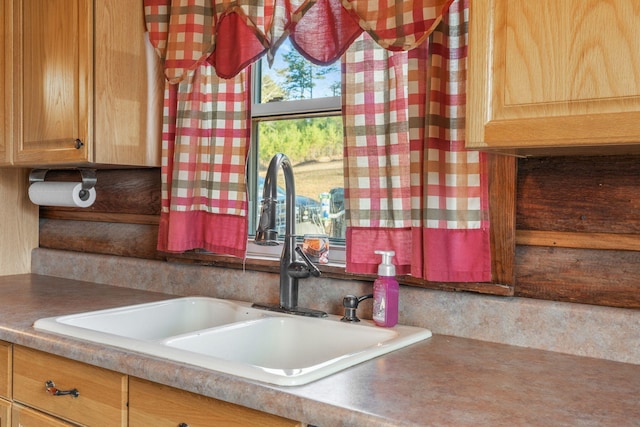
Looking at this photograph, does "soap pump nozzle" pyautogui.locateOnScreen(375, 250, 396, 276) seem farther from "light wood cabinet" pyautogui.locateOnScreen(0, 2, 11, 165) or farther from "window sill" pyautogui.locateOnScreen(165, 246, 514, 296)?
"light wood cabinet" pyautogui.locateOnScreen(0, 2, 11, 165)

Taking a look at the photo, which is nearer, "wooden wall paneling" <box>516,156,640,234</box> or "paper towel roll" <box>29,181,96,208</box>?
"wooden wall paneling" <box>516,156,640,234</box>

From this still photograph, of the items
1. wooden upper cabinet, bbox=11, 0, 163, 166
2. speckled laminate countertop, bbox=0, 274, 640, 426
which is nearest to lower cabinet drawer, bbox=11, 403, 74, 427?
speckled laminate countertop, bbox=0, 274, 640, 426

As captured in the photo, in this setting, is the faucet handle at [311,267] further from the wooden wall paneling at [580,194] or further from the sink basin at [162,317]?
the wooden wall paneling at [580,194]

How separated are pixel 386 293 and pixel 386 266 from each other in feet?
0.22

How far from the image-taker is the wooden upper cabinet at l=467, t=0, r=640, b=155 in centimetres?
101

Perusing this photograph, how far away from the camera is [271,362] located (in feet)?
5.49

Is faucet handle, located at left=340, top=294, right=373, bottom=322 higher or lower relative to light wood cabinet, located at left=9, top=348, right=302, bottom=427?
higher

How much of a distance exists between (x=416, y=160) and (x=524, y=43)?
52cm

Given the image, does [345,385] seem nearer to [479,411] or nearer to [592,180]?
[479,411]

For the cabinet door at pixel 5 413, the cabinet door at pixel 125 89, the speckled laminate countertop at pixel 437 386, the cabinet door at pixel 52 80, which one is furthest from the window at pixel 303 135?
the cabinet door at pixel 5 413

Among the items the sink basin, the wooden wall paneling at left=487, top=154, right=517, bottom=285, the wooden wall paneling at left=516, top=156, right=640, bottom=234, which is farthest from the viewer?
the sink basin

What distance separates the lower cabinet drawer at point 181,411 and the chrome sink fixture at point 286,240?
51cm

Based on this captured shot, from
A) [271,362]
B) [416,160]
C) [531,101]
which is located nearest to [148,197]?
[271,362]

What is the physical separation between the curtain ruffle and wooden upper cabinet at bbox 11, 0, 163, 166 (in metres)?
0.12
